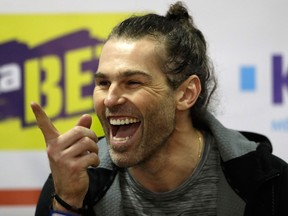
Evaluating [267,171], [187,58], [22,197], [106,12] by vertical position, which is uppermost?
[106,12]

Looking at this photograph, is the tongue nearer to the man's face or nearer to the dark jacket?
the man's face

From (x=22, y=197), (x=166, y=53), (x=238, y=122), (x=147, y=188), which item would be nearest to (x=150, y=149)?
(x=147, y=188)

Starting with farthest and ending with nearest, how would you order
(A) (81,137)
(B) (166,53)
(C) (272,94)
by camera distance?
(C) (272,94), (B) (166,53), (A) (81,137)

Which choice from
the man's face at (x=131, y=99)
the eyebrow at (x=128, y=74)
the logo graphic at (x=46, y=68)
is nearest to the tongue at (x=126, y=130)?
the man's face at (x=131, y=99)

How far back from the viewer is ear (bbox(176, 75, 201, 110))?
994 mm

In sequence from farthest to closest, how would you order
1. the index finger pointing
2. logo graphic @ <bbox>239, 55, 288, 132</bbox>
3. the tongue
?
logo graphic @ <bbox>239, 55, 288, 132</bbox>, the tongue, the index finger pointing

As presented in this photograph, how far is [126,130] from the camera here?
935mm

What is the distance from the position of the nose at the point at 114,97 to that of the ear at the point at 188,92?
0.15m

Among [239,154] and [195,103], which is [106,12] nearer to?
[195,103]

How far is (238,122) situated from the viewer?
4.10 feet

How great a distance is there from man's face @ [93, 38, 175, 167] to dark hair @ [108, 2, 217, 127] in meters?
0.03

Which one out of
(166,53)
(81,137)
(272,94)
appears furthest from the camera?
(272,94)

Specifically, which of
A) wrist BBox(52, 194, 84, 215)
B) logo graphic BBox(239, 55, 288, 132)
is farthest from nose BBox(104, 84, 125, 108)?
logo graphic BBox(239, 55, 288, 132)

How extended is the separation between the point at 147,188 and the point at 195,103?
0.22 m
